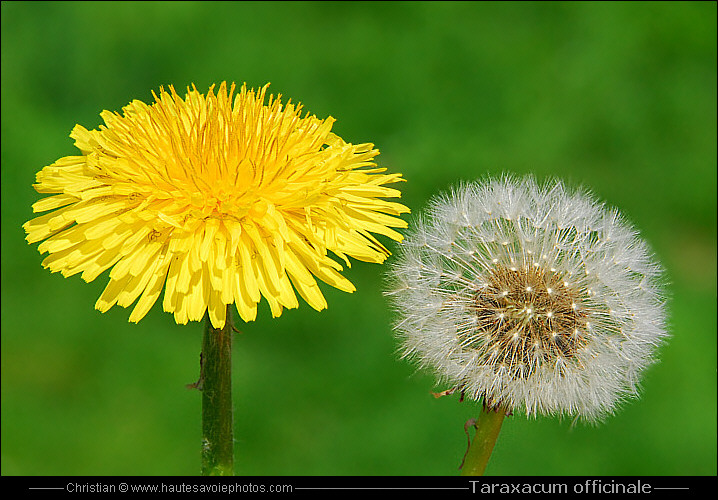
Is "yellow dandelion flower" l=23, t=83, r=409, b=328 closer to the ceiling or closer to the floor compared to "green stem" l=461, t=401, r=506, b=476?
closer to the ceiling

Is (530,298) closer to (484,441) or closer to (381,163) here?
(484,441)

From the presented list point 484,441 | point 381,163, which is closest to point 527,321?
point 484,441

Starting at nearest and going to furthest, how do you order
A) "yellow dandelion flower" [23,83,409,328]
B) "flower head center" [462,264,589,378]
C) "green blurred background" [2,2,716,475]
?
1. "yellow dandelion flower" [23,83,409,328]
2. "flower head center" [462,264,589,378]
3. "green blurred background" [2,2,716,475]

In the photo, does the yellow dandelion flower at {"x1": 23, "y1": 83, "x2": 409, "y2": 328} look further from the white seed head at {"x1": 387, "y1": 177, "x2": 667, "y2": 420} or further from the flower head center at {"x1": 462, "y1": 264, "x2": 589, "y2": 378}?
the flower head center at {"x1": 462, "y1": 264, "x2": 589, "y2": 378}

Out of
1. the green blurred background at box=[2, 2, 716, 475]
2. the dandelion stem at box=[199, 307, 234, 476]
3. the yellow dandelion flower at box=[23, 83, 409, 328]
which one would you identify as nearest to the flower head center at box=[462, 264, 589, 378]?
the yellow dandelion flower at box=[23, 83, 409, 328]

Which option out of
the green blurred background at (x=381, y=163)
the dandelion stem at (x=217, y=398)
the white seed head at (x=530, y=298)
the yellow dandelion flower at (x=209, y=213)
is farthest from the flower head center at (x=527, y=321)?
the green blurred background at (x=381, y=163)
